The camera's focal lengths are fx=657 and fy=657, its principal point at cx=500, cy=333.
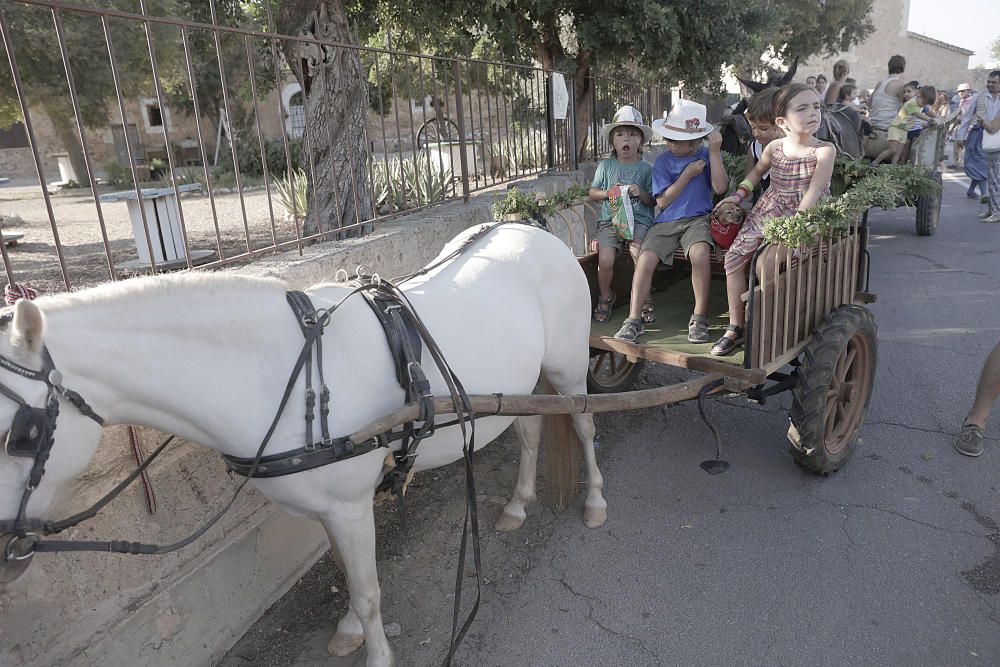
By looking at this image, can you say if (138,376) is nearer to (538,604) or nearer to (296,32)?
(538,604)

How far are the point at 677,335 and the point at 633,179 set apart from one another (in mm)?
1164

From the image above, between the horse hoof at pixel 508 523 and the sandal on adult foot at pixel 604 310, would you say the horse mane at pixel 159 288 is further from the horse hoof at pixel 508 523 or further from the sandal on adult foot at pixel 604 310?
the sandal on adult foot at pixel 604 310

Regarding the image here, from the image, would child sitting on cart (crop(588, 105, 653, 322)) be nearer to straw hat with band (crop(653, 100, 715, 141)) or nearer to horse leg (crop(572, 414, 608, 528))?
straw hat with band (crop(653, 100, 715, 141))

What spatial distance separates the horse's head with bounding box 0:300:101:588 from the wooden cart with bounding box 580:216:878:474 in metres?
2.65

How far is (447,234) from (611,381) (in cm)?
159

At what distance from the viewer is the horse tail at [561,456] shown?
354 centimetres

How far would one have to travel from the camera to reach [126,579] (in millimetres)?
2457

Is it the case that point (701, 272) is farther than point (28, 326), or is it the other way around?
point (701, 272)

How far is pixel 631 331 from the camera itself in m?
Result: 3.74

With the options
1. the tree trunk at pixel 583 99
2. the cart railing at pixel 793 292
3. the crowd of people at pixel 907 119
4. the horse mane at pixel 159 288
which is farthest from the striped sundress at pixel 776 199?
the tree trunk at pixel 583 99

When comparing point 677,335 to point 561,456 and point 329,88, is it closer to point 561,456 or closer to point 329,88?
point 561,456

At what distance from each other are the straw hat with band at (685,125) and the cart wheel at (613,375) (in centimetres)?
144

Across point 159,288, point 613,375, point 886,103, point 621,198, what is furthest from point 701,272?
point 886,103

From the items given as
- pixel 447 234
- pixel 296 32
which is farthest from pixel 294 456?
pixel 296 32
